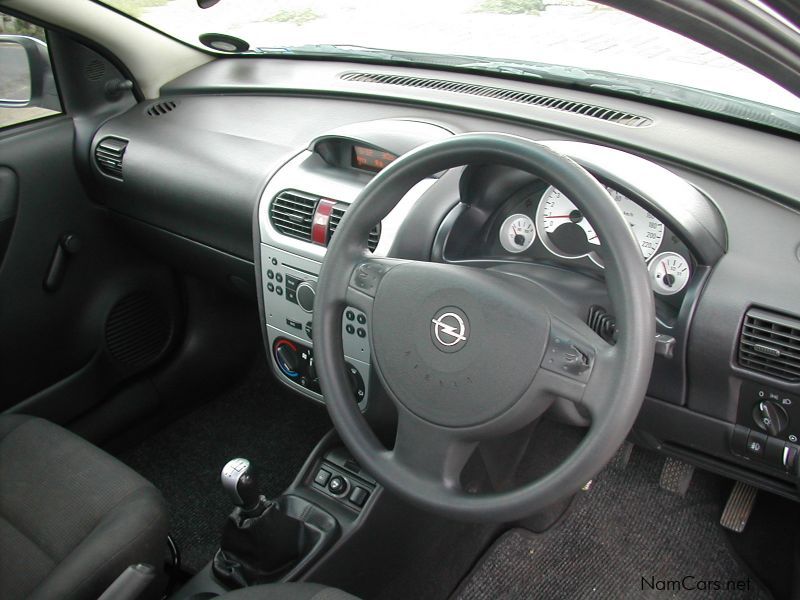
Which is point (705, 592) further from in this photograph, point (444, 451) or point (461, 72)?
point (461, 72)

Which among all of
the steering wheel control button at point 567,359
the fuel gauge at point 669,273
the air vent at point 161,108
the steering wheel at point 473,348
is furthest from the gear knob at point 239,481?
the air vent at point 161,108

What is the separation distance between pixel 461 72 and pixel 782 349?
3.70ft

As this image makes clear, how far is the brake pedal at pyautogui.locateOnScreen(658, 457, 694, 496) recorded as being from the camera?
7.00 feet

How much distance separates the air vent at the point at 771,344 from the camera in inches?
49.4

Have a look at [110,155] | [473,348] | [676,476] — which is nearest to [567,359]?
[473,348]

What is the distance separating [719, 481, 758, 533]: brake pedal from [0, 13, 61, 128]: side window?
2117 mm

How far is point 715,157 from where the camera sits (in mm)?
1479

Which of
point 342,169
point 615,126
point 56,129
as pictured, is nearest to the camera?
point 615,126

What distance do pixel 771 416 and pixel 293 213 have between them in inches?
40.0

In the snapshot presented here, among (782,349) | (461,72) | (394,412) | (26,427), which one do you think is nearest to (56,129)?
(26,427)

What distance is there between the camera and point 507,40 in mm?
2008

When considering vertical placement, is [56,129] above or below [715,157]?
below

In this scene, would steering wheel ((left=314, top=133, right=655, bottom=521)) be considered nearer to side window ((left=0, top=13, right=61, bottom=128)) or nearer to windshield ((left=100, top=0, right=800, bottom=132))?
windshield ((left=100, top=0, right=800, bottom=132))
